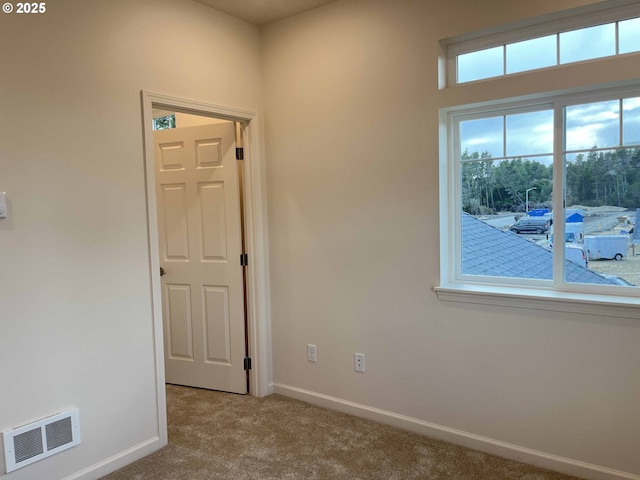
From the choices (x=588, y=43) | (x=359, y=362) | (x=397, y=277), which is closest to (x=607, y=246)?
(x=588, y=43)

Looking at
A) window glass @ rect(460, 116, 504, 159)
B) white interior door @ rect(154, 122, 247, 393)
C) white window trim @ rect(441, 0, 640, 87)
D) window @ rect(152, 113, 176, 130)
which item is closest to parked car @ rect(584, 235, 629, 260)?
window glass @ rect(460, 116, 504, 159)

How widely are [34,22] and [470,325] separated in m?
2.64

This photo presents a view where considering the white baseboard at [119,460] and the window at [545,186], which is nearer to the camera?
the window at [545,186]

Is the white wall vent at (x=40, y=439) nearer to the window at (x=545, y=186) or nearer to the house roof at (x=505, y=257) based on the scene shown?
the window at (x=545, y=186)

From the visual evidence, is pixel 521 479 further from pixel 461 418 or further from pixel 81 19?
pixel 81 19

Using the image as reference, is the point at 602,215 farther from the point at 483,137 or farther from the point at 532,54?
the point at 532,54

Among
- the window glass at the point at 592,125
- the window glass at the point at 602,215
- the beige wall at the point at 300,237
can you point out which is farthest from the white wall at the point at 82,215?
the window glass at the point at 602,215

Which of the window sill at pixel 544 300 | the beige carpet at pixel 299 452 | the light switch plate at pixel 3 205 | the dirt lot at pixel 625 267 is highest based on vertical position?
the light switch plate at pixel 3 205

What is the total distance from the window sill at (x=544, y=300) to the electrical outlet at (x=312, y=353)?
1.01 m

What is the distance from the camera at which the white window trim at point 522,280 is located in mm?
2250

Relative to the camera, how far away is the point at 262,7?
302 centimetres

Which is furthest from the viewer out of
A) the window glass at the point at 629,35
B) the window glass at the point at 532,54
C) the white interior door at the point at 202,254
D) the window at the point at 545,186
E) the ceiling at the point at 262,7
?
the white interior door at the point at 202,254

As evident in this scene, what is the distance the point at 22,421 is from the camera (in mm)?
2160

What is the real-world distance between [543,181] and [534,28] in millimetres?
782
